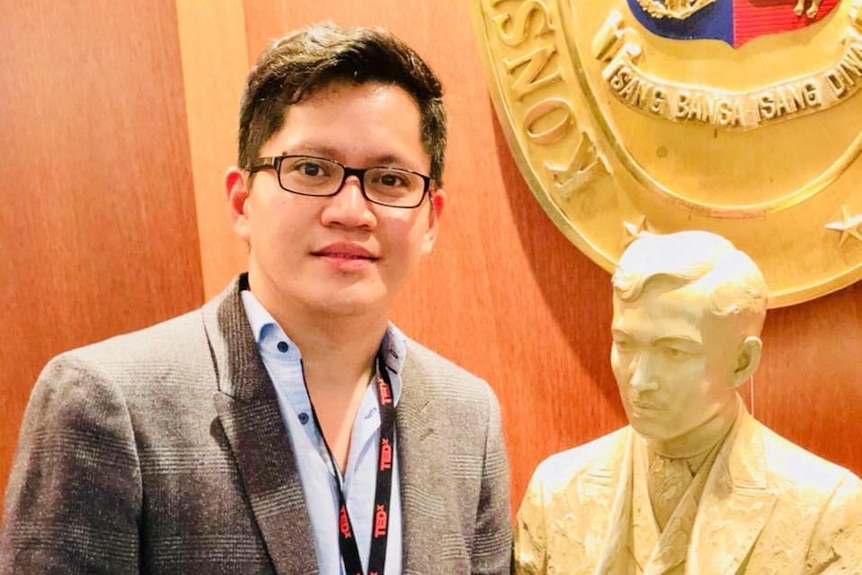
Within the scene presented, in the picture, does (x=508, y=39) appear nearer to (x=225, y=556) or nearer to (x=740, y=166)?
(x=740, y=166)

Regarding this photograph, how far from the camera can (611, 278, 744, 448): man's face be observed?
119 centimetres

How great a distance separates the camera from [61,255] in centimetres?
201

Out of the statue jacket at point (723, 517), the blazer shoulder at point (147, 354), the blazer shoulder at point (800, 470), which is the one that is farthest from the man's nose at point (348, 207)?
the blazer shoulder at point (800, 470)

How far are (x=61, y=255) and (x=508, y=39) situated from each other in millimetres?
1043

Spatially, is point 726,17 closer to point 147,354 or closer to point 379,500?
point 379,500

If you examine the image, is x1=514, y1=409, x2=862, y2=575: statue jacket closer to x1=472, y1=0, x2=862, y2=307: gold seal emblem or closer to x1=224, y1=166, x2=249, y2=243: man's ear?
x1=472, y1=0, x2=862, y2=307: gold seal emblem

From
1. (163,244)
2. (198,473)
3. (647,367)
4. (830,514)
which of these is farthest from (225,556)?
(163,244)

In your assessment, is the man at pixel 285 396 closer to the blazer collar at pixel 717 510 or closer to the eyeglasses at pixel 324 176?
the eyeglasses at pixel 324 176

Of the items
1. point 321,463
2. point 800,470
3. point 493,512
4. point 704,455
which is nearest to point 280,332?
point 321,463

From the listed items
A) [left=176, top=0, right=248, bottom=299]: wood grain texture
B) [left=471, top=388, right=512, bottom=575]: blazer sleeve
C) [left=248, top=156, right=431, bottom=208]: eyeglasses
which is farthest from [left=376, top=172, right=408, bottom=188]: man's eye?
[left=176, top=0, right=248, bottom=299]: wood grain texture

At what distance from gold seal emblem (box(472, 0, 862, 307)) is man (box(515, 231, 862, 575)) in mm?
433

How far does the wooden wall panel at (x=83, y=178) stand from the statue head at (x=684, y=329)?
47.3 inches

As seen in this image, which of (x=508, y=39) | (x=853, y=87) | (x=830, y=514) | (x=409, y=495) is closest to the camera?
(x=830, y=514)

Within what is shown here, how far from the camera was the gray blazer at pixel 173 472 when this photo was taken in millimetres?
1139
